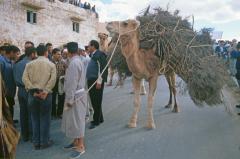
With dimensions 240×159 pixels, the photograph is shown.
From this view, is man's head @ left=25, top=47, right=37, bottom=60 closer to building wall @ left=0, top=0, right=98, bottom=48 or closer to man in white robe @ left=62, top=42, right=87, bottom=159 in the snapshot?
man in white robe @ left=62, top=42, right=87, bottom=159

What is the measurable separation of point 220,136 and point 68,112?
3.31m

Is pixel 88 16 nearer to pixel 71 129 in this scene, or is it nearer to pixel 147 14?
pixel 147 14

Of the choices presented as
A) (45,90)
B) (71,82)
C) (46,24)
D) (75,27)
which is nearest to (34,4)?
(46,24)

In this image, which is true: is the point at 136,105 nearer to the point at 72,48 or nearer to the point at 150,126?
the point at 150,126

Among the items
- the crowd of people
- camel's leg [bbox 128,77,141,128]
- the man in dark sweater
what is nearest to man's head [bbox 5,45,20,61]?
the crowd of people

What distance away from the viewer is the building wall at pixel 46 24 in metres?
19.7

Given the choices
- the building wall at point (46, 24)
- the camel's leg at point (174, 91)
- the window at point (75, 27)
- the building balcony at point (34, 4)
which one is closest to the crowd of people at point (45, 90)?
the camel's leg at point (174, 91)

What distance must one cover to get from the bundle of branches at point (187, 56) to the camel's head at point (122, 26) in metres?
0.54

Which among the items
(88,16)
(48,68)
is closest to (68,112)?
(48,68)

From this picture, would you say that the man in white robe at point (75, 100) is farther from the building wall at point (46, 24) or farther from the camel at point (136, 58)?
the building wall at point (46, 24)

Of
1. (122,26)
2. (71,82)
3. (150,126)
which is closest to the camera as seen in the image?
(71,82)

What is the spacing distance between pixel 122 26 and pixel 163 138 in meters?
2.59

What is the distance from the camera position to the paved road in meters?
5.56

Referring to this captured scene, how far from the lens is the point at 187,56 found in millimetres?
7215
